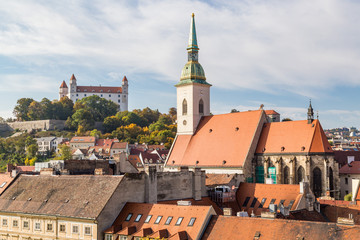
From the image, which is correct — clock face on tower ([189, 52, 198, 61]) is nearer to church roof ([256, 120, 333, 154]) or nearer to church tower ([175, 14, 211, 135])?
church tower ([175, 14, 211, 135])

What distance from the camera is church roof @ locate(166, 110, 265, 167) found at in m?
70.3

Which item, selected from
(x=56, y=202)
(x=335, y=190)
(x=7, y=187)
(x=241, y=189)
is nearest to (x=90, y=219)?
(x=56, y=202)

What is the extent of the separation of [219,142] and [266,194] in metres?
21.2

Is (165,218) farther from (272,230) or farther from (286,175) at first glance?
(286,175)

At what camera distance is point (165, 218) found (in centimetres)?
3875

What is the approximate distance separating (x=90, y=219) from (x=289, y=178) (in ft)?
114

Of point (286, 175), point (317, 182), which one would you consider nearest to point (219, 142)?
point (286, 175)

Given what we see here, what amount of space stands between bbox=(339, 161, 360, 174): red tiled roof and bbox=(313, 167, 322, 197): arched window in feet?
66.9

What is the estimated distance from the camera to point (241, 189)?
2242 inches

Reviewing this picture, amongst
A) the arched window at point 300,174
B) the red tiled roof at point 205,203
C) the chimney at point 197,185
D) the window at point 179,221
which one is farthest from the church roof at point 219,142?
the window at point 179,221

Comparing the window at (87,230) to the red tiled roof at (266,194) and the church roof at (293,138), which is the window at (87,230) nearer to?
the red tiled roof at (266,194)

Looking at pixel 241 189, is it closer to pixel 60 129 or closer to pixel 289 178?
pixel 289 178

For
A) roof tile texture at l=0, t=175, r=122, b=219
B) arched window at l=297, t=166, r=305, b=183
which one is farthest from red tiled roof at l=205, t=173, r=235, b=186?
roof tile texture at l=0, t=175, r=122, b=219

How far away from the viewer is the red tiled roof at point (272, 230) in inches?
1284
